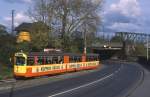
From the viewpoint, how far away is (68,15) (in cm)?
8612

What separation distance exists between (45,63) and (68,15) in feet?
132

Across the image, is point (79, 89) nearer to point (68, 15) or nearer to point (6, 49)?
point (6, 49)

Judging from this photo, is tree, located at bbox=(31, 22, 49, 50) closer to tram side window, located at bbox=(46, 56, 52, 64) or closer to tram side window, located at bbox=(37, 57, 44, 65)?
tram side window, located at bbox=(46, 56, 52, 64)

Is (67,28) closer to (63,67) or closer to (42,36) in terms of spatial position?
(42,36)

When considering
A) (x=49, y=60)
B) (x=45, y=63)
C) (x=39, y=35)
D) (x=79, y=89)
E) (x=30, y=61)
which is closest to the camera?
(x=79, y=89)

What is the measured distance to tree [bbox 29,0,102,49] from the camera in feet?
271

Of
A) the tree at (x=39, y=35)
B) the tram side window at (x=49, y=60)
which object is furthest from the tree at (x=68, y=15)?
the tram side window at (x=49, y=60)

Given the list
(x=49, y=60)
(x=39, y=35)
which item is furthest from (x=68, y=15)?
(x=49, y=60)

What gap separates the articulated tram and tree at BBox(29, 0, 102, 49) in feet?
66.4

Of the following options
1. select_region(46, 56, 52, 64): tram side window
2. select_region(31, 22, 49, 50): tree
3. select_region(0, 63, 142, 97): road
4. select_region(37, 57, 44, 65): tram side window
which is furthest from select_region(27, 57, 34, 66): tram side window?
select_region(31, 22, 49, 50): tree

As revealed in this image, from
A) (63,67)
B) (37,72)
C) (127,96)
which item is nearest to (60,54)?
(63,67)

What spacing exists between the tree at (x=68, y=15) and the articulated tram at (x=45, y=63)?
2023 centimetres

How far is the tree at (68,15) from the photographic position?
82.8 meters

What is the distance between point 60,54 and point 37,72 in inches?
313
